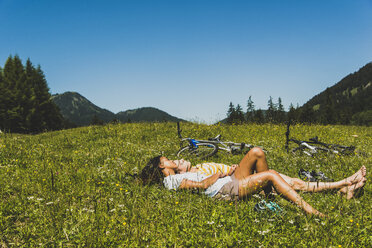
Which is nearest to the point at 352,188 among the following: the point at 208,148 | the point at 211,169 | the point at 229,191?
the point at 229,191

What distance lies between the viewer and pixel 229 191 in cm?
430

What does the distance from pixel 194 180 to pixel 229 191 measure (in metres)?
0.85

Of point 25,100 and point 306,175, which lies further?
point 25,100

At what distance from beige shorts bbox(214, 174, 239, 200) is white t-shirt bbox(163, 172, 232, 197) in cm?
8

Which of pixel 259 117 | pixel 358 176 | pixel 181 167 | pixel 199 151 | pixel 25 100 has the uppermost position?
pixel 25 100

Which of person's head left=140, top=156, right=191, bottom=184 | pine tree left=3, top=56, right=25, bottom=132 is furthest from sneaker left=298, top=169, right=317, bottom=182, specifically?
pine tree left=3, top=56, right=25, bottom=132

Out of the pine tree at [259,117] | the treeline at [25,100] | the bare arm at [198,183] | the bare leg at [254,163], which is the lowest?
the bare arm at [198,183]

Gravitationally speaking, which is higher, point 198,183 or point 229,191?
point 198,183

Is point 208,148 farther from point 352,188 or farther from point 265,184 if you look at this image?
point 352,188

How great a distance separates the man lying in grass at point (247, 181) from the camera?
13.6 feet

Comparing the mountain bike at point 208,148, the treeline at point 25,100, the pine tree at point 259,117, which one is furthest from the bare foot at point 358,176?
the treeline at point 25,100

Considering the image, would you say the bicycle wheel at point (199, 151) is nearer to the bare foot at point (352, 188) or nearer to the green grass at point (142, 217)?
the green grass at point (142, 217)

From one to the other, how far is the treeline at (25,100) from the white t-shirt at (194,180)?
132 feet

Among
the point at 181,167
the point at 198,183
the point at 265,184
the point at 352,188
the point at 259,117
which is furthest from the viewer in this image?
the point at 259,117
